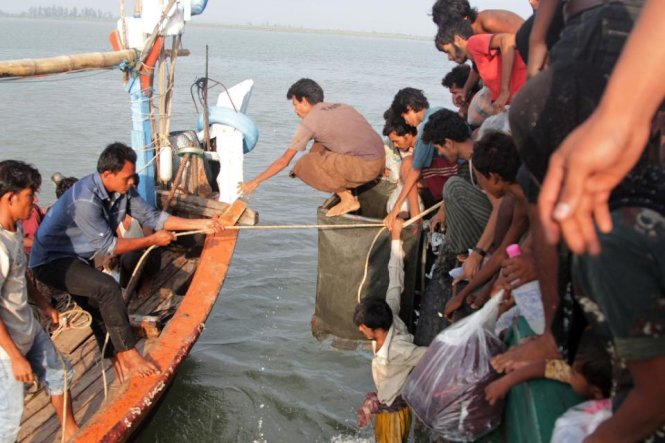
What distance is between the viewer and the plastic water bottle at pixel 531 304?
8.14 feet

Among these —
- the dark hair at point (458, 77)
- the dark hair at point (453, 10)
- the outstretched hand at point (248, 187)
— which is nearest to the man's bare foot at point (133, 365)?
the outstretched hand at point (248, 187)

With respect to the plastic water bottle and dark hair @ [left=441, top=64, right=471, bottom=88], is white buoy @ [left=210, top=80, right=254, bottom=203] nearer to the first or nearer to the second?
dark hair @ [left=441, top=64, right=471, bottom=88]

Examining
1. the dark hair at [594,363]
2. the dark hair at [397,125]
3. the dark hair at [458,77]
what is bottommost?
the dark hair at [397,125]

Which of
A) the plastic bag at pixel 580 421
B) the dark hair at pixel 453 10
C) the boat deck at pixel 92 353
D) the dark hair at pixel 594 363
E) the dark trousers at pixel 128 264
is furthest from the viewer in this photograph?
the dark trousers at pixel 128 264

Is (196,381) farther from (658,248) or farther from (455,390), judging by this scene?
(658,248)

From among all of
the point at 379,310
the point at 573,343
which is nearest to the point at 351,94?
the point at 379,310

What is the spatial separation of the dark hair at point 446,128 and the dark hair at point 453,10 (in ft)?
4.10

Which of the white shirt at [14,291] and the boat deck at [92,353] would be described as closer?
the white shirt at [14,291]

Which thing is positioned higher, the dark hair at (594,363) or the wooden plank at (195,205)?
the dark hair at (594,363)

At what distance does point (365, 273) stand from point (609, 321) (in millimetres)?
3095

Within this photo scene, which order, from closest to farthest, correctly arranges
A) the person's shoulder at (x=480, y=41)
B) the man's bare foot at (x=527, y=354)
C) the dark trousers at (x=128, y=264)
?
the man's bare foot at (x=527, y=354) < the person's shoulder at (x=480, y=41) < the dark trousers at (x=128, y=264)

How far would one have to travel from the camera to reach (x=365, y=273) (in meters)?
4.65

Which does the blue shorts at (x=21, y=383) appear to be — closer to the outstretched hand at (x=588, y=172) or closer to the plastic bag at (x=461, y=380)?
the plastic bag at (x=461, y=380)

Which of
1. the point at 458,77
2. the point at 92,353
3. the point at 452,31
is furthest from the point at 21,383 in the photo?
the point at 458,77
